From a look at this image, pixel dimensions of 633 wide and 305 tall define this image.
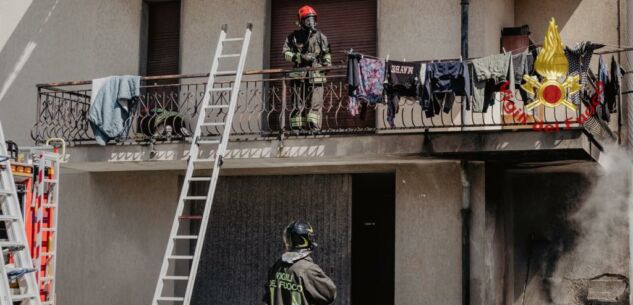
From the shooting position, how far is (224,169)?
49.4 ft

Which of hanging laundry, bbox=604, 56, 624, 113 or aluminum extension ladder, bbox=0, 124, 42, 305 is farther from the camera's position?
hanging laundry, bbox=604, 56, 624, 113

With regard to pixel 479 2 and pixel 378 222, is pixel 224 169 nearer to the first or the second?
pixel 378 222

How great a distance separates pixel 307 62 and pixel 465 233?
10.1 feet

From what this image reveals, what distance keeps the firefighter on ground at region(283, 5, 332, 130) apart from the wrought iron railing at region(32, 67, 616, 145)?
2cm

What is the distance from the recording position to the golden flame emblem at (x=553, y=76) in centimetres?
1182

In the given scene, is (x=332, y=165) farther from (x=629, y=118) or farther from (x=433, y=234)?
(x=629, y=118)

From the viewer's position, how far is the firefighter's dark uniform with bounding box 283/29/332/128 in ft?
44.0

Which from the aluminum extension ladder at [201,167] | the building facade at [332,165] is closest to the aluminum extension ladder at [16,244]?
the aluminum extension ladder at [201,167]

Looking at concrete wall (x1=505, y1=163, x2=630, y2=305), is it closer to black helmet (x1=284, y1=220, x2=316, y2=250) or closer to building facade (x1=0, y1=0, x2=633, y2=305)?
building facade (x1=0, y1=0, x2=633, y2=305)

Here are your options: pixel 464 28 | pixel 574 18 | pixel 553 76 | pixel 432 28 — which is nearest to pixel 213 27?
pixel 432 28

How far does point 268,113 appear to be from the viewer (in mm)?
14195

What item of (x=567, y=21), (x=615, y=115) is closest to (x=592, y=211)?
(x=615, y=115)

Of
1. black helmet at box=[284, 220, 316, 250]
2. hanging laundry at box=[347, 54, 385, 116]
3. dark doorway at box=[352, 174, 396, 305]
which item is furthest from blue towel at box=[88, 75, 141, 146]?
black helmet at box=[284, 220, 316, 250]

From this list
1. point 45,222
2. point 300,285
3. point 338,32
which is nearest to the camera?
point 300,285
